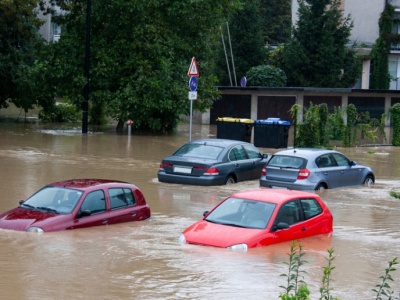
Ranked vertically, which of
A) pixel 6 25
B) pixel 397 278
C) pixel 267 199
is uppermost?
pixel 6 25

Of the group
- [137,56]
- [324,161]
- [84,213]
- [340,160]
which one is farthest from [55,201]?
[137,56]

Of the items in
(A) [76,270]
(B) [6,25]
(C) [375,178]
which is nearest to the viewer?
(A) [76,270]

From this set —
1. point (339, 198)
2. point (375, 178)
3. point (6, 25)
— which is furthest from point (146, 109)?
point (339, 198)

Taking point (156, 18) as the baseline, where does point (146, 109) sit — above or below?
below

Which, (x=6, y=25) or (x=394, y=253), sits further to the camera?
(x=6, y=25)

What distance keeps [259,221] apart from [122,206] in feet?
10.4

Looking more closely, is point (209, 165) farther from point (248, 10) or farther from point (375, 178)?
point (248, 10)

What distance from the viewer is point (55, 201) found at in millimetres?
15609

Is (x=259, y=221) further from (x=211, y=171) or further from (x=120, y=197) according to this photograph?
(x=211, y=171)

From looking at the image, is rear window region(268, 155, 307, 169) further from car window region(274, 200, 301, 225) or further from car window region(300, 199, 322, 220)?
car window region(274, 200, 301, 225)

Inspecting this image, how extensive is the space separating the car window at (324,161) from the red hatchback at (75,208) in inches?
300

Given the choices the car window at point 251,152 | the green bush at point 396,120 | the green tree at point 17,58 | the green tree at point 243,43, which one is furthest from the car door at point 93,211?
the green tree at point 243,43

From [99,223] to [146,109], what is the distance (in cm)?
2311

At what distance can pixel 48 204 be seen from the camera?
15.6 meters
